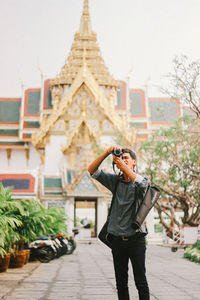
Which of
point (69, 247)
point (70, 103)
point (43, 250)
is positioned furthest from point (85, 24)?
point (43, 250)

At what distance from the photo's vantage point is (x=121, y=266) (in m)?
2.67

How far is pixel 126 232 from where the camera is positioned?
2629 mm

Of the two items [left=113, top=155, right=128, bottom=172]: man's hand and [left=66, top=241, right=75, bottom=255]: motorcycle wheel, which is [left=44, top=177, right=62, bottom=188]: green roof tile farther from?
[left=113, top=155, right=128, bottom=172]: man's hand

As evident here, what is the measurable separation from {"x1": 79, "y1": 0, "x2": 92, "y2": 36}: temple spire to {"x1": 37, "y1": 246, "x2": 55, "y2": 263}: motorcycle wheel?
21.2 m

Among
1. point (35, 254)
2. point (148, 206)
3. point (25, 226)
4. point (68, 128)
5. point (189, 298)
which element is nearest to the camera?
point (148, 206)

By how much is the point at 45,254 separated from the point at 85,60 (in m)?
17.5

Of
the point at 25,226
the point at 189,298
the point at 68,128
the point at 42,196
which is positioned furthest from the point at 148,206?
the point at 68,128

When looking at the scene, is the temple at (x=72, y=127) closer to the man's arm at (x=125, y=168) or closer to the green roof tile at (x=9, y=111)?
the green roof tile at (x=9, y=111)

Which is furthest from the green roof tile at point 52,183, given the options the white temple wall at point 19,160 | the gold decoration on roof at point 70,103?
the white temple wall at point 19,160

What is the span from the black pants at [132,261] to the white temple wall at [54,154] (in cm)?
1867

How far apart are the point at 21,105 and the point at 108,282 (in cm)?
2072

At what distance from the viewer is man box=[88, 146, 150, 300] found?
259 cm

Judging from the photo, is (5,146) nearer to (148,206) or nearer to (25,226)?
(25,226)

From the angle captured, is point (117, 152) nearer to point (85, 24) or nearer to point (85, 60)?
point (85, 60)
